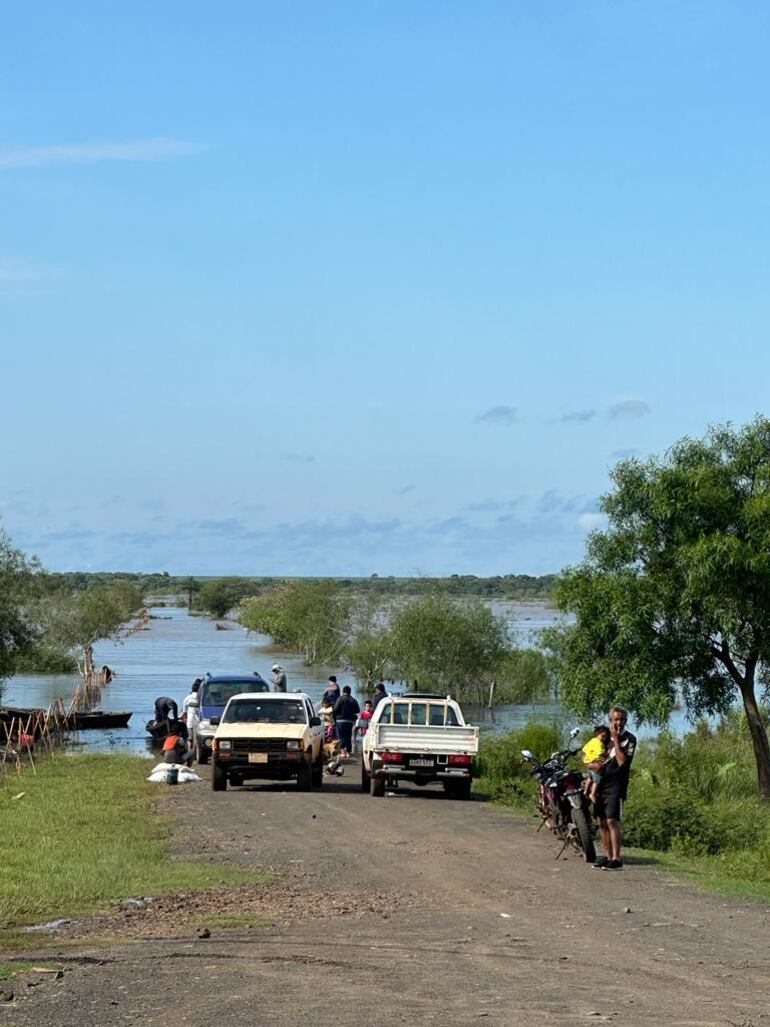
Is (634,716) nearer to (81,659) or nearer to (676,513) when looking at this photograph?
(676,513)

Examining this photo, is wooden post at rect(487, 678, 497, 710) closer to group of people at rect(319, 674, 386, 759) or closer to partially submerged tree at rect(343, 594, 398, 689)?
partially submerged tree at rect(343, 594, 398, 689)

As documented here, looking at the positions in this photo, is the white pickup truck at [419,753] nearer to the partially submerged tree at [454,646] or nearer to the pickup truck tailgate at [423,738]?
the pickup truck tailgate at [423,738]

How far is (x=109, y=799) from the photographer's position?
79.3 ft

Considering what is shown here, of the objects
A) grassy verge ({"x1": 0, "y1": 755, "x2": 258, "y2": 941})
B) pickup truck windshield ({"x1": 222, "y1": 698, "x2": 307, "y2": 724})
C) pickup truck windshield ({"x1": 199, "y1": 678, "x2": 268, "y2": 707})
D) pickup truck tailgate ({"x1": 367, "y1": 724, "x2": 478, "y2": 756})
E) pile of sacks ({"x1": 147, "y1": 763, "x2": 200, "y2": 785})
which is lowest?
grassy verge ({"x1": 0, "y1": 755, "x2": 258, "y2": 941})

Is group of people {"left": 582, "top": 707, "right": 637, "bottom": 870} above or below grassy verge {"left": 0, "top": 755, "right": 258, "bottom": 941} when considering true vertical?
above

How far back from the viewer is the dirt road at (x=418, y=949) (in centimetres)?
966

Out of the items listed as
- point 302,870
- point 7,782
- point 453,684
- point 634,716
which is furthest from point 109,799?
point 453,684

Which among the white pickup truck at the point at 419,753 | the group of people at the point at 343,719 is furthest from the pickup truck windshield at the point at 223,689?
the white pickup truck at the point at 419,753

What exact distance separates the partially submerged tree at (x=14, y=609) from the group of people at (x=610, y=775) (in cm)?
3715

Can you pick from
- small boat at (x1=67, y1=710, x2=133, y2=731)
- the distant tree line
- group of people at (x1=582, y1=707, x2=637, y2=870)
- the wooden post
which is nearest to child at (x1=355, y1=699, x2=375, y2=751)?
group of people at (x1=582, y1=707, x2=637, y2=870)

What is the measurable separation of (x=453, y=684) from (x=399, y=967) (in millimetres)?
62184

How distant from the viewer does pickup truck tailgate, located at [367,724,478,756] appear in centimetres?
2533

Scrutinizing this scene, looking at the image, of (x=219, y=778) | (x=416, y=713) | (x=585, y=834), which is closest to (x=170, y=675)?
(x=416, y=713)

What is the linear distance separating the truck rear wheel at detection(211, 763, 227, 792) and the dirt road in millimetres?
6673
